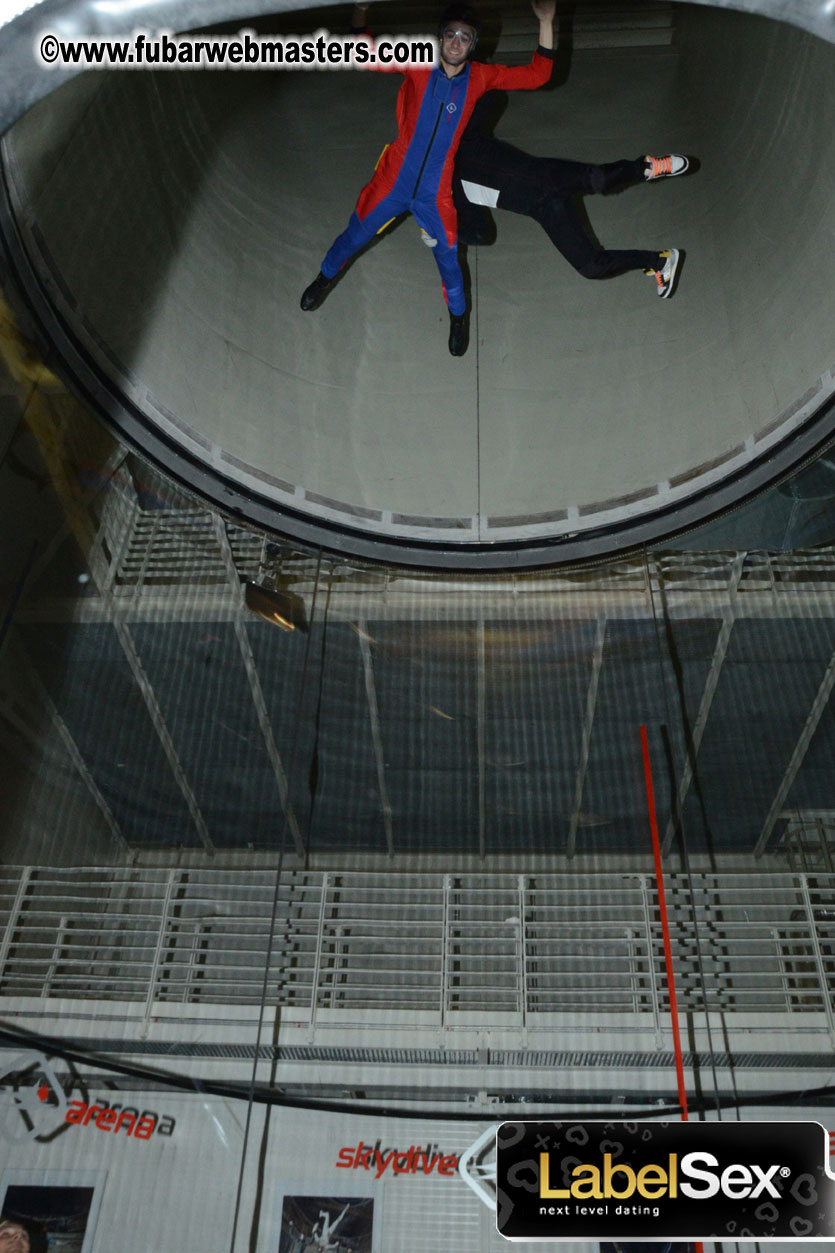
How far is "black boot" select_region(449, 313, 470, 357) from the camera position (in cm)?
458

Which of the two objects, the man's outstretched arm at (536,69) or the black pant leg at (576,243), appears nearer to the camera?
the man's outstretched arm at (536,69)

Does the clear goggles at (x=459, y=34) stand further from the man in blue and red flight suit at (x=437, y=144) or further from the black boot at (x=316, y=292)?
the black boot at (x=316, y=292)

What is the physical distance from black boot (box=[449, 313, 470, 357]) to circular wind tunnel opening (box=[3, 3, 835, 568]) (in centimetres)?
24

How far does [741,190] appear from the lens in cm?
462

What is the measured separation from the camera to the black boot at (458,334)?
180 inches

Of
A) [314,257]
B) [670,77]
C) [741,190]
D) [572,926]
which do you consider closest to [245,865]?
[572,926]

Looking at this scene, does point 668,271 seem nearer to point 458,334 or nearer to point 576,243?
point 576,243

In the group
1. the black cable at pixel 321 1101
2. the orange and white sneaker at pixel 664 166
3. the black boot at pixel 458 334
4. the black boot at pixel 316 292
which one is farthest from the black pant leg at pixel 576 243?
the black cable at pixel 321 1101

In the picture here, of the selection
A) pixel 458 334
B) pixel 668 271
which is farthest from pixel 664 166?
pixel 458 334

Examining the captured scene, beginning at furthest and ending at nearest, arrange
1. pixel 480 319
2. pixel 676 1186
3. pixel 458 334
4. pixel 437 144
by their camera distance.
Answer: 1. pixel 480 319
2. pixel 458 334
3. pixel 437 144
4. pixel 676 1186

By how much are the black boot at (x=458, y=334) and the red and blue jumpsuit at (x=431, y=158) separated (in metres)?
0.13

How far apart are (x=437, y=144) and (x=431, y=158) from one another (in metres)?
0.06

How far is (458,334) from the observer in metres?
4.62

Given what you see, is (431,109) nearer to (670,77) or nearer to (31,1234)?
(670,77)
